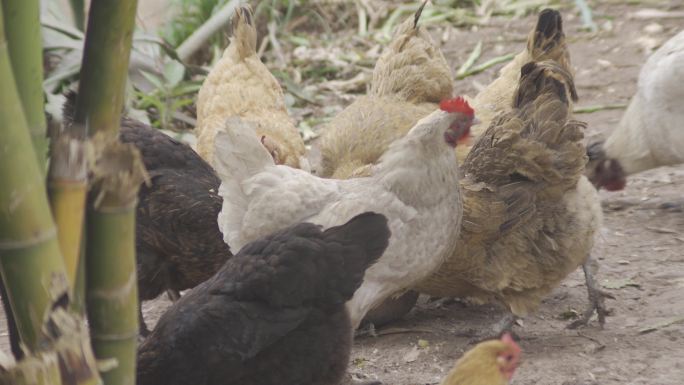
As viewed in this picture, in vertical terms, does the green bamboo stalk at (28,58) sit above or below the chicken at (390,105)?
above

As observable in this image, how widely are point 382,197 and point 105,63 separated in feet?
6.52

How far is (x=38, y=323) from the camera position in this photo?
153 centimetres

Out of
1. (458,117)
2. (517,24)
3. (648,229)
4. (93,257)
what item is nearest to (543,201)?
(458,117)

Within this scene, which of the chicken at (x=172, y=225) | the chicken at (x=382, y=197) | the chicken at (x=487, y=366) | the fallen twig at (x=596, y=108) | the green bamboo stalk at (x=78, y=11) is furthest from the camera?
the fallen twig at (x=596, y=108)

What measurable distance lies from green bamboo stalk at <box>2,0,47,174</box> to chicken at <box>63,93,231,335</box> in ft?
7.75

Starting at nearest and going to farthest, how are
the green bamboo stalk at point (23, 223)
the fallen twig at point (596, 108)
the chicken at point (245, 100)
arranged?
1. the green bamboo stalk at point (23, 223)
2. the chicken at point (245, 100)
3. the fallen twig at point (596, 108)

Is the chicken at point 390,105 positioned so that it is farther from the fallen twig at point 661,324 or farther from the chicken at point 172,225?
the fallen twig at point 661,324

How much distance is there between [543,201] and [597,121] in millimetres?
2930

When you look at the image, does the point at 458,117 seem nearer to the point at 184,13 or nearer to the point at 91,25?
the point at 91,25

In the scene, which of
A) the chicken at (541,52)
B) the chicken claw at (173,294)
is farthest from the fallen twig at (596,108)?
the chicken claw at (173,294)

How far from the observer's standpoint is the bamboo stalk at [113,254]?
→ 1504 mm

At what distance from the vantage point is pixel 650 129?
5.61 metres

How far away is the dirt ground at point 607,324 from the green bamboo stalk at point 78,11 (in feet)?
9.49

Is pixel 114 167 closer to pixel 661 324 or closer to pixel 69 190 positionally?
pixel 69 190
